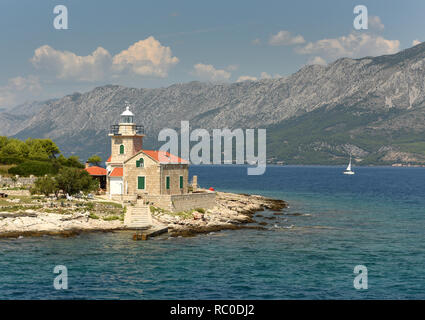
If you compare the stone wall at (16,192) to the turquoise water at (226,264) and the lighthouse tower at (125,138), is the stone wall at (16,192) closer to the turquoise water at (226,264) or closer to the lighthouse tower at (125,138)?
the lighthouse tower at (125,138)

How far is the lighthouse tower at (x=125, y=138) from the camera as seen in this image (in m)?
71.6

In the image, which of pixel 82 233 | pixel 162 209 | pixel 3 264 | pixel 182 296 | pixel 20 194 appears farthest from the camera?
pixel 20 194

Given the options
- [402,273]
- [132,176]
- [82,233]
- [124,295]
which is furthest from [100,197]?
[402,273]

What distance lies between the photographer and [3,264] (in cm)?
4025

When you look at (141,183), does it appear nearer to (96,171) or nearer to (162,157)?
(162,157)

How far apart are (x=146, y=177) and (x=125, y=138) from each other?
30.2ft

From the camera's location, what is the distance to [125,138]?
235 ft

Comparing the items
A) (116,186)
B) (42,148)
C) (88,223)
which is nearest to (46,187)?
(116,186)

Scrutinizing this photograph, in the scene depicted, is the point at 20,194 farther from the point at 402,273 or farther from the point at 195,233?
the point at 402,273

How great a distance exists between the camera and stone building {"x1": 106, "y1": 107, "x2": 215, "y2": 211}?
212 ft

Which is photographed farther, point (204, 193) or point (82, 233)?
point (204, 193)

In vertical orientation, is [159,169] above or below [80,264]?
above
